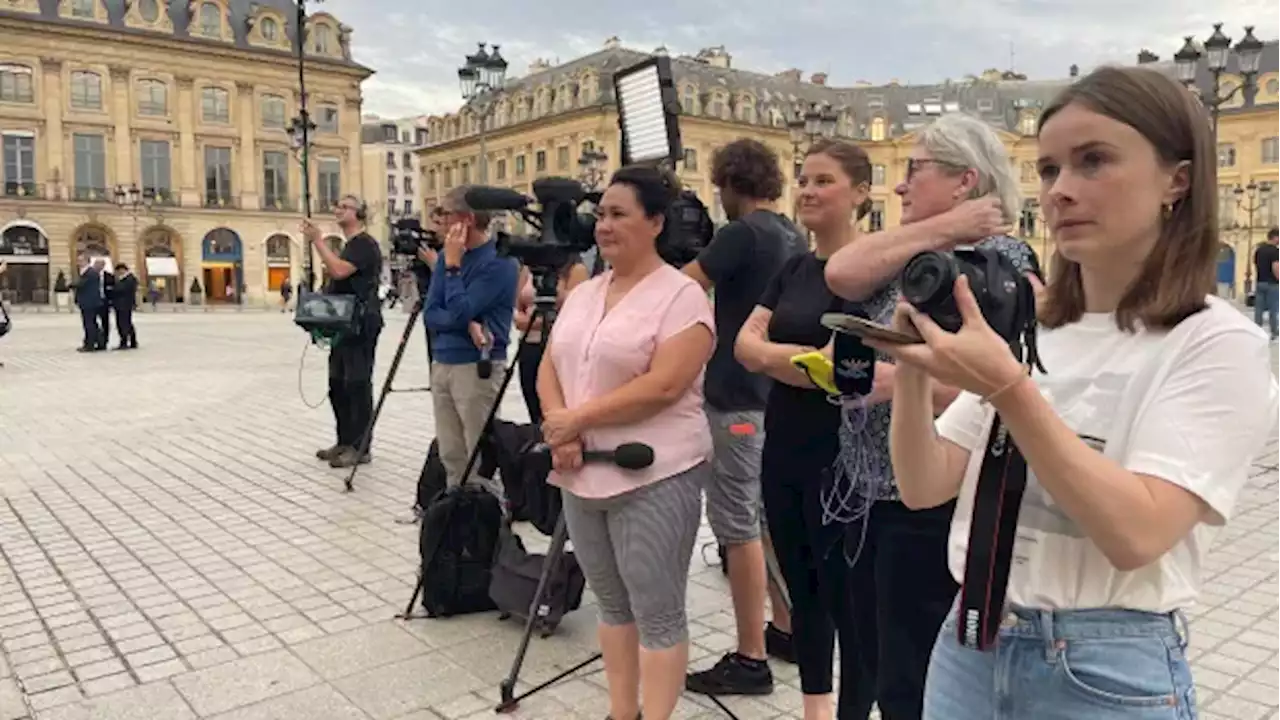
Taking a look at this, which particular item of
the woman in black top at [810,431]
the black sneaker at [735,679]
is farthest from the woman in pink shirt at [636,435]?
the black sneaker at [735,679]

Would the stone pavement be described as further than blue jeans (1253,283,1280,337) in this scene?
No

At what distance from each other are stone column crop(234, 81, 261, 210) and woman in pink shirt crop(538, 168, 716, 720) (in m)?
54.9

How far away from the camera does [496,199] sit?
12.0 ft

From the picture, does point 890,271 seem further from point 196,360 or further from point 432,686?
point 196,360

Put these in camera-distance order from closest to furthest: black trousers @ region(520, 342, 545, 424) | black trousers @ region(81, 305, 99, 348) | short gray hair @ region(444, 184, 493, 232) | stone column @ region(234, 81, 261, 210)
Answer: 1. short gray hair @ region(444, 184, 493, 232)
2. black trousers @ region(520, 342, 545, 424)
3. black trousers @ region(81, 305, 99, 348)
4. stone column @ region(234, 81, 261, 210)

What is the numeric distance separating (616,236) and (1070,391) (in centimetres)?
179

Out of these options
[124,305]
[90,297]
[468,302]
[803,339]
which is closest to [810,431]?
[803,339]

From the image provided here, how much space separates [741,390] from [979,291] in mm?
2313

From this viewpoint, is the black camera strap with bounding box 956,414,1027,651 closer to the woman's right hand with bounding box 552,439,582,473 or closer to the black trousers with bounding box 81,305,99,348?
the woman's right hand with bounding box 552,439,582,473

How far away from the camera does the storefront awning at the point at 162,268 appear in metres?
50.4

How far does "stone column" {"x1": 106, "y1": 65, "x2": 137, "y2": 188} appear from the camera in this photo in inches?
1960

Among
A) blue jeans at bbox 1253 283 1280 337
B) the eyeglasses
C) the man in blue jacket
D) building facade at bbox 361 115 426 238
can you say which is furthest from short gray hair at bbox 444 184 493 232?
building facade at bbox 361 115 426 238

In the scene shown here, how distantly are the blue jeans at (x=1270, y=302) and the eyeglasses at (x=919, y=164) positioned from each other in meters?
16.5

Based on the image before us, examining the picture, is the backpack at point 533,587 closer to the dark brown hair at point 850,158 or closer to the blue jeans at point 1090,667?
the dark brown hair at point 850,158
